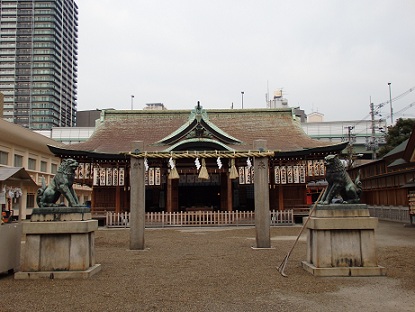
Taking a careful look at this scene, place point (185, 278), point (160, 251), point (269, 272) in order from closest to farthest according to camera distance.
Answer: point (185, 278) → point (269, 272) → point (160, 251)

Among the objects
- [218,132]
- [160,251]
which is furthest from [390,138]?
[160,251]

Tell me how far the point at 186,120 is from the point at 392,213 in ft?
56.0

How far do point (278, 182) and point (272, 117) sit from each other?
8.14 m

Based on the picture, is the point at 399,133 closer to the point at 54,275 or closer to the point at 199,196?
the point at 199,196

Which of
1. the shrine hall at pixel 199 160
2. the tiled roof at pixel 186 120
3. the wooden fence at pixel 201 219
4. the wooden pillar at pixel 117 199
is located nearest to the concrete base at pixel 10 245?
the shrine hall at pixel 199 160

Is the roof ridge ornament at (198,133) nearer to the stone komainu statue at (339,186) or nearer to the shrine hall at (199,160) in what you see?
the shrine hall at (199,160)

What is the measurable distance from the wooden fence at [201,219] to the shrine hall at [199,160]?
1.46 meters

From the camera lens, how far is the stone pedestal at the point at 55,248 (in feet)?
26.1

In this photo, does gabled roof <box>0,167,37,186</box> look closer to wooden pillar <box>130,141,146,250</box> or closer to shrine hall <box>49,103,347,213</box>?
wooden pillar <box>130,141,146,250</box>

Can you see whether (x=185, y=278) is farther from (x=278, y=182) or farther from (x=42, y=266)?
(x=278, y=182)

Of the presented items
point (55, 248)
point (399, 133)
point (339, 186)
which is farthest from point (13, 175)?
point (399, 133)

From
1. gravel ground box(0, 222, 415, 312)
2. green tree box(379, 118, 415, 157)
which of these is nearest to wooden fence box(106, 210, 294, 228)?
gravel ground box(0, 222, 415, 312)

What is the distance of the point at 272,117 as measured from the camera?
100ft

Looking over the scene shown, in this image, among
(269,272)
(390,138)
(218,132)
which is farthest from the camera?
(390,138)
